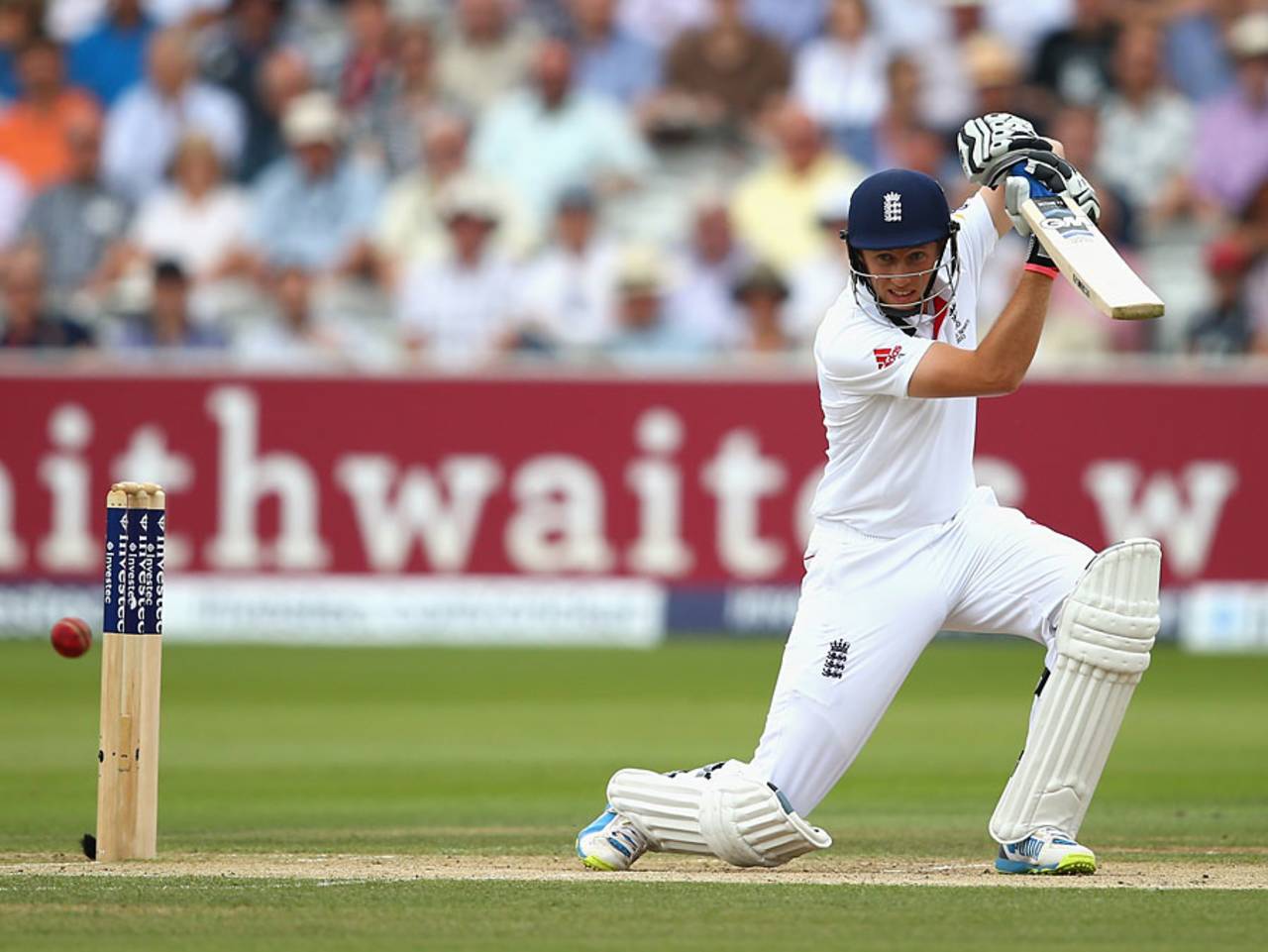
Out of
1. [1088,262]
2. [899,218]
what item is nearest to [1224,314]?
[899,218]

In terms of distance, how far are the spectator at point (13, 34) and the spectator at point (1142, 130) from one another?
25.1 ft

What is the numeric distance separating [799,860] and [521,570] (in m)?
6.96

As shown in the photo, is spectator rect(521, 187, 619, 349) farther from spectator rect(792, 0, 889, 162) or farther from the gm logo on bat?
the gm logo on bat

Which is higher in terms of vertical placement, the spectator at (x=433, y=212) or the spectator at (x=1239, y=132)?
the spectator at (x=1239, y=132)

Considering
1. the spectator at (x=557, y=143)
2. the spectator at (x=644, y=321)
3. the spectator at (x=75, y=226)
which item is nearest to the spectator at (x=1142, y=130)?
the spectator at (x=644, y=321)

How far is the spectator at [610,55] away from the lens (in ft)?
52.5

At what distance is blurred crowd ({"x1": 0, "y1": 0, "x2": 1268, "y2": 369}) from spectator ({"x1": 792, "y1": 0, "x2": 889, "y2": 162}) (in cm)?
2

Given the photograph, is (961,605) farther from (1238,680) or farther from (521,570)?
(521,570)

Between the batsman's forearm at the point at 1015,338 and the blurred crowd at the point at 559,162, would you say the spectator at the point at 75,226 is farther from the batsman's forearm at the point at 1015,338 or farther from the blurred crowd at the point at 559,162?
the batsman's forearm at the point at 1015,338

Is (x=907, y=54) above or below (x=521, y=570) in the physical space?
above

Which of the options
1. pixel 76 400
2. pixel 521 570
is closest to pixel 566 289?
pixel 521 570

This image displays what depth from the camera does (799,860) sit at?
22.2ft

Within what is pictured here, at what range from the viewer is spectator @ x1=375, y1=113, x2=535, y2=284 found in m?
15.2

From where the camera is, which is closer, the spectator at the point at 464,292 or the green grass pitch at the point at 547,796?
the green grass pitch at the point at 547,796
